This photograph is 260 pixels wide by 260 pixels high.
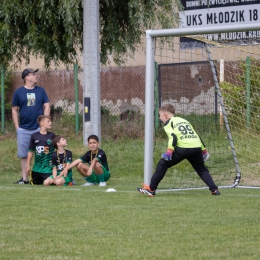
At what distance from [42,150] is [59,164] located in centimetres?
39

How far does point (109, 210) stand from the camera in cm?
794

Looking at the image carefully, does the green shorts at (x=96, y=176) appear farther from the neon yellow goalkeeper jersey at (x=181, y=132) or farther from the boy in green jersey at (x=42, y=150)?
the neon yellow goalkeeper jersey at (x=181, y=132)

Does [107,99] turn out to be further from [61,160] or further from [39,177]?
[61,160]

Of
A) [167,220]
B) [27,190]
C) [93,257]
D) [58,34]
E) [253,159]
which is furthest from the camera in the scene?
[58,34]

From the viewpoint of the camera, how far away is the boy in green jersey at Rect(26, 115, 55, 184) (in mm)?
11930

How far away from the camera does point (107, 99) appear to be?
2186 centimetres

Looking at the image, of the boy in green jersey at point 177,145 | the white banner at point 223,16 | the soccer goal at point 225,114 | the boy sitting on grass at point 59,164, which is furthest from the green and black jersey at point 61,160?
the white banner at point 223,16

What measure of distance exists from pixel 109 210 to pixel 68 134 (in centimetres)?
1010

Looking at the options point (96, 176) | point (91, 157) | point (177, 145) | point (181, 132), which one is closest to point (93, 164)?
point (91, 157)

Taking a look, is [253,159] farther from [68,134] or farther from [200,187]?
[68,134]

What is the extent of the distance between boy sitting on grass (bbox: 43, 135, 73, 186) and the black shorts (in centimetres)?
20

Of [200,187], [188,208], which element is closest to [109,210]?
[188,208]

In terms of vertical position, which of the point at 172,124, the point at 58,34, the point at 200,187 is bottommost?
the point at 200,187

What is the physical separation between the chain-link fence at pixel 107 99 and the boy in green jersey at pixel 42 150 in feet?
17.4
